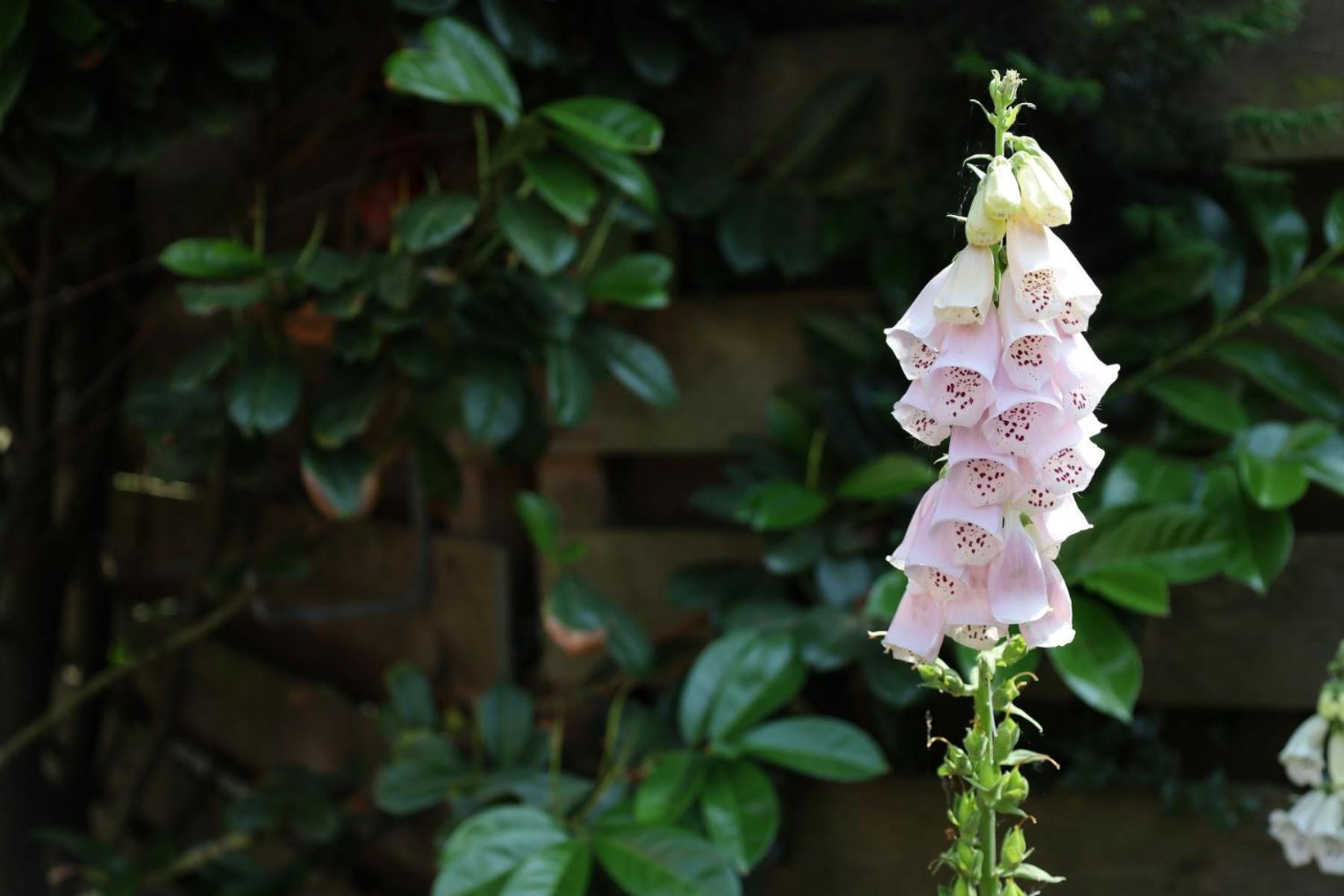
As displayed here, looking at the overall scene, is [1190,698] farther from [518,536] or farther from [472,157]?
[472,157]

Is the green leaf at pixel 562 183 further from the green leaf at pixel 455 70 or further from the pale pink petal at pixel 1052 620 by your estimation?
the pale pink petal at pixel 1052 620

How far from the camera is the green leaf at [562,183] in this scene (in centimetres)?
121

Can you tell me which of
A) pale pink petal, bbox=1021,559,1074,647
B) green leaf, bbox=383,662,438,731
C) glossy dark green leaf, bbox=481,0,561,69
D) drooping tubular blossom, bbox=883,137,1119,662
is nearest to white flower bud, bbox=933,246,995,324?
drooping tubular blossom, bbox=883,137,1119,662

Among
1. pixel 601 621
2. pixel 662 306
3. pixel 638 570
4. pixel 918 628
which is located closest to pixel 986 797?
pixel 918 628

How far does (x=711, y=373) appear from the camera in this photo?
163 cm

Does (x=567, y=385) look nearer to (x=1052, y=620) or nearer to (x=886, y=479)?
(x=886, y=479)

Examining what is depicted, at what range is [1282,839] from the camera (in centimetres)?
106

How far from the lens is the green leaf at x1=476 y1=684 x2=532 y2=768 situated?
1476 millimetres

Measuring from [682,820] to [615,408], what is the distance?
0.63 meters

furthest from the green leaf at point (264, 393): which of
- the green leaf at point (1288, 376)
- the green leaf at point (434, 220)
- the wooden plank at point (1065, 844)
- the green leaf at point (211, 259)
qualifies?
the green leaf at point (1288, 376)

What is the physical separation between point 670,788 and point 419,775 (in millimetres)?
385

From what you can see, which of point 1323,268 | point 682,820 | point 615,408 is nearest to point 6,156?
point 615,408

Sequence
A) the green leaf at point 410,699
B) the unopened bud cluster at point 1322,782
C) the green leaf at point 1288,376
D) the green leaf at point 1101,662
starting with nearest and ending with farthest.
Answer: the unopened bud cluster at point 1322,782, the green leaf at point 1101,662, the green leaf at point 1288,376, the green leaf at point 410,699

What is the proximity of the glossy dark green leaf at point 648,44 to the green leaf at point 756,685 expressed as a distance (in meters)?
0.68
